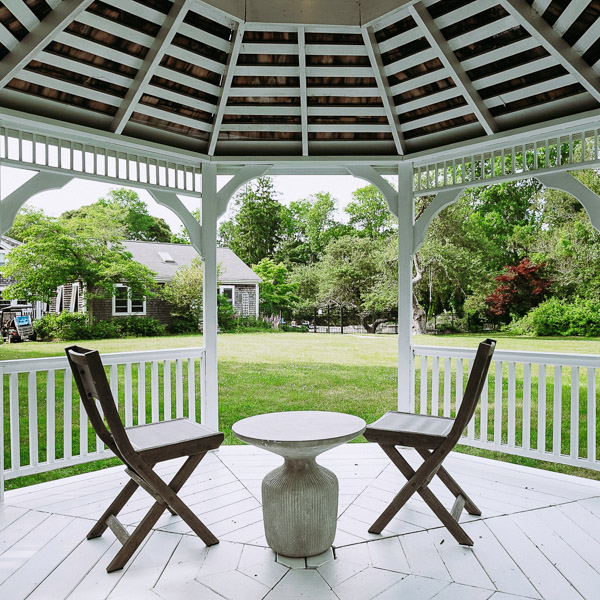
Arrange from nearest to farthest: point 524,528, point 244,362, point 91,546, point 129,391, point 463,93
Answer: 1. point 91,546
2. point 524,528
3. point 463,93
4. point 129,391
5. point 244,362

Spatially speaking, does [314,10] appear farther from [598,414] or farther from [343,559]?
[598,414]

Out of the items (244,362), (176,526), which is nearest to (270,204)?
(244,362)

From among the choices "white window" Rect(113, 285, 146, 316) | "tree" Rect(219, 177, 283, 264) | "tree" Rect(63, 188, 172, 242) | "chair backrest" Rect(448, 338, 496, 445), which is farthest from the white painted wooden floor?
"tree" Rect(63, 188, 172, 242)

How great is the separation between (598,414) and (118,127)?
8.73m

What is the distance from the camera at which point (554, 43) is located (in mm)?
2887

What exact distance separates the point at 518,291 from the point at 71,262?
964cm

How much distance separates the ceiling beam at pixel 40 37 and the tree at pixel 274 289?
1005cm

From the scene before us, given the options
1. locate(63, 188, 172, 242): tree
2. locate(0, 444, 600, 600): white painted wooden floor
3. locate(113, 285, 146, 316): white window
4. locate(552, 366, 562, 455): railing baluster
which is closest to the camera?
locate(0, 444, 600, 600): white painted wooden floor

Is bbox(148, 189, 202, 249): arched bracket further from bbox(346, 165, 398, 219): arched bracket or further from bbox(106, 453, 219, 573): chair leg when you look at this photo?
bbox(106, 453, 219, 573): chair leg

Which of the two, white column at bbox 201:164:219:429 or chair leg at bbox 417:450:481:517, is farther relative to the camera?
white column at bbox 201:164:219:429

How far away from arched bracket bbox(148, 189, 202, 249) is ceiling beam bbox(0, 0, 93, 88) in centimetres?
131

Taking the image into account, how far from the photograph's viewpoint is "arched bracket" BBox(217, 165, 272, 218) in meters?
4.27

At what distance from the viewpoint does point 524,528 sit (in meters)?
2.73

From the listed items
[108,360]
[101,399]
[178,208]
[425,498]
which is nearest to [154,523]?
[101,399]
